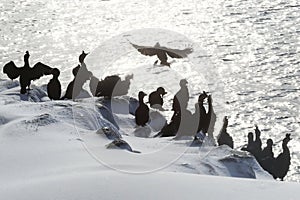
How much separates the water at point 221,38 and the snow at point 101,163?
10634 mm

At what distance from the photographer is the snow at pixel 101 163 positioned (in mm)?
8242

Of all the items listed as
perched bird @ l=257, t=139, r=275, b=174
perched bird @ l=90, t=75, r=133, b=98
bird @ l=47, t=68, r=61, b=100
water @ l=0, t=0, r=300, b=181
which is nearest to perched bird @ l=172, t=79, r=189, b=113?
perched bird @ l=90, t=75, r=133, b=98

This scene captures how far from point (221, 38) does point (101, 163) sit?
40.1 m

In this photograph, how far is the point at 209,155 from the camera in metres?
12.5

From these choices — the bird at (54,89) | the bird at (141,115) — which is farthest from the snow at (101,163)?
the bird at (54,89)

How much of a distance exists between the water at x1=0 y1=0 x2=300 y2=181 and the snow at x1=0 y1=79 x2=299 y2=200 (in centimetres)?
1063

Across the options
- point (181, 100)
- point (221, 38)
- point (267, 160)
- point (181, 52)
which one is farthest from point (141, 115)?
point (221, 38)

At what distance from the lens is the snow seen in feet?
27.0

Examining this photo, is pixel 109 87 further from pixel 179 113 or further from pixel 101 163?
pixel 101 163

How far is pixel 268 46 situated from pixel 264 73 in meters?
7.41

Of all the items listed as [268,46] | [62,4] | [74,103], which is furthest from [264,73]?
[62,4]

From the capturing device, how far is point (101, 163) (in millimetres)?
10117

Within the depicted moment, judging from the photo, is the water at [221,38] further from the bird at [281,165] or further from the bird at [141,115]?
the bird at [141,115]

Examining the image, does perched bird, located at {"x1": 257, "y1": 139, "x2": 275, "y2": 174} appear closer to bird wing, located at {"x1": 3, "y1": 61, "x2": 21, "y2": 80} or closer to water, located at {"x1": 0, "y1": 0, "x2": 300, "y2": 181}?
water, located at {"x1": 0, "y1": 0, "x2": 300, "y2": 181}
